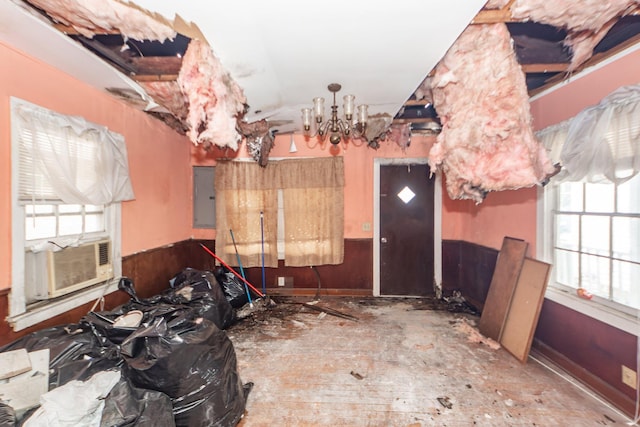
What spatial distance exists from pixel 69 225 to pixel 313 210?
8.17ft

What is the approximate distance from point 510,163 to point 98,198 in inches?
121

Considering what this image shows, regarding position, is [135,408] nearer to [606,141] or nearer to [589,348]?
[589,348]

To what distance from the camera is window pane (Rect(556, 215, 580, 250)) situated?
2.06 metres

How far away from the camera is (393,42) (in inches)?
61.2

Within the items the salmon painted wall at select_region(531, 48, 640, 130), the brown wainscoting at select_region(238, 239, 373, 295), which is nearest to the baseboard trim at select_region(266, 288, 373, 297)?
the brown wainscoting at select_region(238, 239, 373, 295)

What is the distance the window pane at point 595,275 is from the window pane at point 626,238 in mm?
120

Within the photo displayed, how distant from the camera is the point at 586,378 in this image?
187cm

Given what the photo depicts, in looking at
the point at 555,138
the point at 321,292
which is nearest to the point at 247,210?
the point at 321,292

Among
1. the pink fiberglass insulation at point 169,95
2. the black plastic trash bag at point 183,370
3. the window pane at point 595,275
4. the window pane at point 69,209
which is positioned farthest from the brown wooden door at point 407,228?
the window pane at point 69,209

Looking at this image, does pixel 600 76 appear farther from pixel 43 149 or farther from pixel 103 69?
pixel 43 149

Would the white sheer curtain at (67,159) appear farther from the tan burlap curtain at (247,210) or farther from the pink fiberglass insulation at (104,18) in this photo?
the tan burlap curtain at (247,210)

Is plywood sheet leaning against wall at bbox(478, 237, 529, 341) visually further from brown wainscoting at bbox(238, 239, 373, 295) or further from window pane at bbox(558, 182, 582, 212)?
brown wainscoting at bbox(238, 239, 373, 295)

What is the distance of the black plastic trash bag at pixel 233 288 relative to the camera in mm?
3137

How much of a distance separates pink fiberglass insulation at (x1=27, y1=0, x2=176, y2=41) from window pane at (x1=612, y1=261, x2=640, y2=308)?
126 inches
